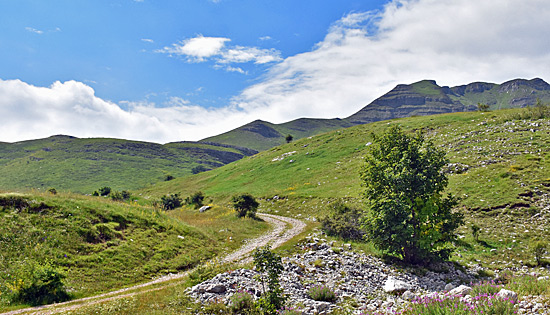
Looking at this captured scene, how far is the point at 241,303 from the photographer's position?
13.0 metres

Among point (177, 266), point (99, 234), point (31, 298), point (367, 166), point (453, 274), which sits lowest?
point (453, 274)

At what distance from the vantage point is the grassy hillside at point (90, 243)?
17.4 metres

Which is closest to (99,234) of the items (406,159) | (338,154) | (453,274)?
(406,159)

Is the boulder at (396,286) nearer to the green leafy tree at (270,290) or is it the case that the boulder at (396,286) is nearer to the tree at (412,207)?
the tree at (412,207)

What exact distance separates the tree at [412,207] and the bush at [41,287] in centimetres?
2027

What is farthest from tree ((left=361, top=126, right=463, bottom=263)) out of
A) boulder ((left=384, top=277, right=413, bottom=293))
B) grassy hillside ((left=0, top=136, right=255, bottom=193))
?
grassy hillside ((left=0, top=136, right=255, bottom=193))

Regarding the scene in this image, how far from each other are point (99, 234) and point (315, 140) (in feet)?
261

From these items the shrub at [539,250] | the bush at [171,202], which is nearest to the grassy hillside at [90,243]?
the shrub at [539,250]

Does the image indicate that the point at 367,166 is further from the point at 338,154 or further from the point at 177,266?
the point at 338,154

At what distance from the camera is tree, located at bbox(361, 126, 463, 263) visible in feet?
62.6

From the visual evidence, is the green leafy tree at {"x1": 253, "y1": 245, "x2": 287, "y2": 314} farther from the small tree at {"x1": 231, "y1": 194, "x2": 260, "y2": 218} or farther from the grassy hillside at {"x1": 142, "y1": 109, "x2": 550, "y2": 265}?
the small tree at {"x1": 231, "y1": 194, "x2": 260, "y2": 218}

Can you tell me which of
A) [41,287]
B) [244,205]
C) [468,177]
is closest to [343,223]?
[468,177]

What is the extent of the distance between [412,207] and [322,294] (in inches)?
386

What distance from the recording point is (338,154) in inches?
2881
